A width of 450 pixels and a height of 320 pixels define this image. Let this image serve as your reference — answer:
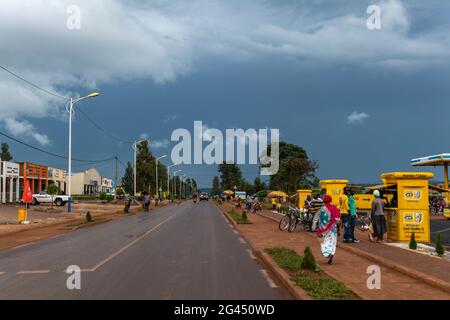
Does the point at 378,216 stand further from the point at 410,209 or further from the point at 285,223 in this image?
the point at 285,223

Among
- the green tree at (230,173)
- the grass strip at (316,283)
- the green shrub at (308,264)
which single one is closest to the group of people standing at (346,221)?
the grass strip at (316,283)

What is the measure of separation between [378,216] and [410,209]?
139 cm

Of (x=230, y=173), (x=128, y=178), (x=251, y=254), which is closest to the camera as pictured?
(x=251, y=254)

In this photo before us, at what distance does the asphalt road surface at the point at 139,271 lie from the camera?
9.06 metres

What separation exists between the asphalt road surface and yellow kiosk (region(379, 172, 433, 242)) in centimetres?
534

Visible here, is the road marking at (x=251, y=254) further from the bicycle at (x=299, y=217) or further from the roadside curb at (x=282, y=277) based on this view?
the bicycle at (x=299, y=217)

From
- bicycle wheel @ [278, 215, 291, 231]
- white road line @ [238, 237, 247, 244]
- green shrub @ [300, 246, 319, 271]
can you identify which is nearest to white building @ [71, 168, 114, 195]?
bicycle wheel @ [278, 215, 291, 231]

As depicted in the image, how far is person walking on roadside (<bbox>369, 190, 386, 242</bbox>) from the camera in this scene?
56.5 feet

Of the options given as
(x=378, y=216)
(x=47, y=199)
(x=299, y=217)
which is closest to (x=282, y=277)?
(x=378, y=216)

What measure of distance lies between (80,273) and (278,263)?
459 cm

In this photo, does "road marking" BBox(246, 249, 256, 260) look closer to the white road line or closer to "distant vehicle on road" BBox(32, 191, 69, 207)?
the white road line

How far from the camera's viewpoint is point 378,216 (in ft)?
56.9
